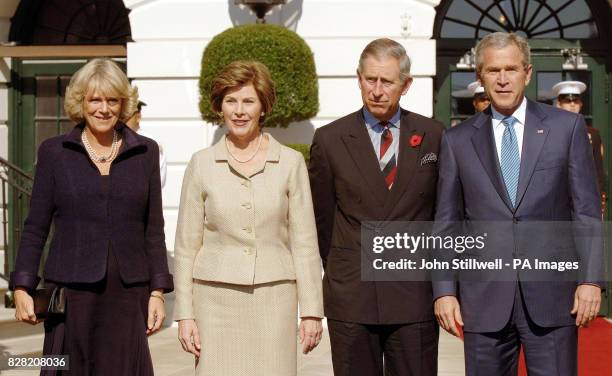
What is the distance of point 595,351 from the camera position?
29.5 feet

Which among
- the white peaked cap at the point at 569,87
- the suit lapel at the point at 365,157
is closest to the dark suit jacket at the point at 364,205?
the suit lapel at the point at 365,157

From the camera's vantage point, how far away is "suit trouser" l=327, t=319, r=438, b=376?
15.4 feet

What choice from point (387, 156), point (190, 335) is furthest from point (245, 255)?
point (387, 156)

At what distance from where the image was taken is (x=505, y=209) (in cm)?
457

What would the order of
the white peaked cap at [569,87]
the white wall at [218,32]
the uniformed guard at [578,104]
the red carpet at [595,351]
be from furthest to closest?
the white peaked cap at [569,87]
the white wall at [218,32]
the uniformed guard at [578,104]
the red carpet at [595,351]

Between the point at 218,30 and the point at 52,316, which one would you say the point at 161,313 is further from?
the point at 218,30

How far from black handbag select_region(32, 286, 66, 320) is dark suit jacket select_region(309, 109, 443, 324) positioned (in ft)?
3.80

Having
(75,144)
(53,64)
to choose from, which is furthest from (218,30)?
(75,144)

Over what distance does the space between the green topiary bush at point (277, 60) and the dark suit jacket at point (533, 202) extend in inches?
203

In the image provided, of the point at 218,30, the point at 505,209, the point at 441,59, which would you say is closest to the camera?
the point at 505,209

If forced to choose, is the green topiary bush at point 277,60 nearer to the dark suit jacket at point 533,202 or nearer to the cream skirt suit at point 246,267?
the cream skirt suit at point 246,267

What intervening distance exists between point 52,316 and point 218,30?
6.39 meters

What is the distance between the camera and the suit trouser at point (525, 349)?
4516mm

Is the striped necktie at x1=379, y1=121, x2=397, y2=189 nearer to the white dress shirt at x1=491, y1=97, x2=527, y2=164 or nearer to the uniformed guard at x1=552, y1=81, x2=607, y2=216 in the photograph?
the white dress shirt at x1=491, y1=97, x2=527, y2=164
